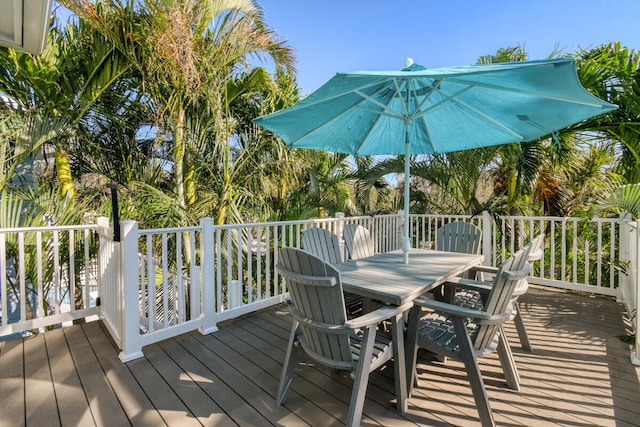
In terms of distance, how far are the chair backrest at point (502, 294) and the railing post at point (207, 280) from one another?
8.11ft

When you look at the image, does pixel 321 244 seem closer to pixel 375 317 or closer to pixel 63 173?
pixel 375 317

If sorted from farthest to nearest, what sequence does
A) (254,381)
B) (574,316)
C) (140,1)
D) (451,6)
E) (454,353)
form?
1. (451,6)
2. (140,1)
3. (574,316)
4. (254,381)
5. (454,353)

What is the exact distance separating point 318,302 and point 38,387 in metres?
2.24

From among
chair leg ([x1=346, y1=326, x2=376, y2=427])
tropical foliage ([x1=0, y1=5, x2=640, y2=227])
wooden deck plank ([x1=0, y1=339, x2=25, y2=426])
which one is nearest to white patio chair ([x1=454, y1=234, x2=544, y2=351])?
chair leg ([x1=346, y1=326, x2=376, y2=427])

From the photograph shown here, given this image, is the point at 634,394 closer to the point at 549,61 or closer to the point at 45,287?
the point at 549,61

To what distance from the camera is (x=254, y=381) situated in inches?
93.1

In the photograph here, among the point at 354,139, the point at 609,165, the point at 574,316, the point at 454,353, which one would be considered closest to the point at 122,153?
the point at 354,139

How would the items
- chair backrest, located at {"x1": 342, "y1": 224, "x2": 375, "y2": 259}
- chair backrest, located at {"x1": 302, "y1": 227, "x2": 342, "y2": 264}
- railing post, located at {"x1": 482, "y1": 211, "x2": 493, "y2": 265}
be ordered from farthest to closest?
railing post, located at {"x1": 482, "y1": 211, "x2": 493, "y2": 265} → chair backrest, located at {"x1": 342, "y1": 224, "x2": 375, "y2": 259} → chair backrest, located at {"x1": 302, "y1": 227, "x2": 342, "y2": 264}

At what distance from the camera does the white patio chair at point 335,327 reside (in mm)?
1751

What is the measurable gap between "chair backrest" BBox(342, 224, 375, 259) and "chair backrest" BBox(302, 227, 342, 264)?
0.23 m

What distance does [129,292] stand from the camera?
8.69ft

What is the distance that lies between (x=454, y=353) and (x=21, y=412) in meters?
2.81

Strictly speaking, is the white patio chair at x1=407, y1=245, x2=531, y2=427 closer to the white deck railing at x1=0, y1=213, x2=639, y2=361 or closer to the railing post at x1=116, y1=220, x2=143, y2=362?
the white deck railing at x1=0, y1=213, x2=639, y2=361

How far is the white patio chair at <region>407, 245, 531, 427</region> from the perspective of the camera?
6.05 ft
